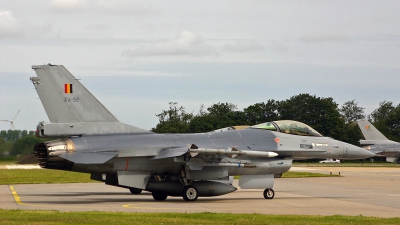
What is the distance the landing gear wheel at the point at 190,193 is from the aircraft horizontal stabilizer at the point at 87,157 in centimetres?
286

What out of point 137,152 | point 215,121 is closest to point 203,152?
point 137,152

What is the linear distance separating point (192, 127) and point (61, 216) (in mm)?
64004

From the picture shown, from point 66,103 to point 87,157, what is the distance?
6.68 ft

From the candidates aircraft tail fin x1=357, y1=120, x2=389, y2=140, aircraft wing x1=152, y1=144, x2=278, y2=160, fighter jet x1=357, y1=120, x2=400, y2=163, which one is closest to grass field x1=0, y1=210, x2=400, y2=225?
aircraft wing x1=152, y1=144, x2=278, y2=160

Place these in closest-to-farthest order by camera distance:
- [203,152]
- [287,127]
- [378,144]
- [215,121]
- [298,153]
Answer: [203,152] → [298,153] → [287,127] → [378,144] → [215,121]

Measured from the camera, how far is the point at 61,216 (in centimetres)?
1460

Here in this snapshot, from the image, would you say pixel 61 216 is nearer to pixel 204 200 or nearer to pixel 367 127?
pixel 204 200

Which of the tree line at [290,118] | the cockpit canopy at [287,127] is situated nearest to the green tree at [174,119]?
the tree line at [290,118]

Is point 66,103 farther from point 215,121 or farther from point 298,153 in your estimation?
point 215,121

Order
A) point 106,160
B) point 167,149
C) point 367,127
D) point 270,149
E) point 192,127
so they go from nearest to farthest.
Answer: point 106,160 → point 167,149 → point 270,149 → point 367,127 → point 192,127

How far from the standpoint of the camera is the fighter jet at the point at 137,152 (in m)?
19.7

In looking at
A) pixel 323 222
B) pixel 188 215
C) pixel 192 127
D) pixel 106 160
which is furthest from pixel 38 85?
pixel 192 127

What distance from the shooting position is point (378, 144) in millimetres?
54469

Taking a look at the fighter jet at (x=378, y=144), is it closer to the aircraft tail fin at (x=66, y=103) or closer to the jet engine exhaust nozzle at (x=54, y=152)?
the aircraft tail fin at (x=66, y=103)
